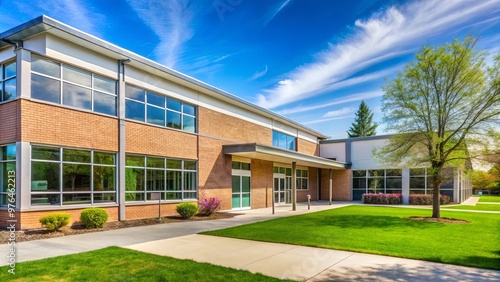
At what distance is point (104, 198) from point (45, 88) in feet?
15.7

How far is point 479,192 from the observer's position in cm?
5791

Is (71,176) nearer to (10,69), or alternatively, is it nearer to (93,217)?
(93,217)

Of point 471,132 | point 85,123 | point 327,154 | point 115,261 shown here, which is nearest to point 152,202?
point 85,123

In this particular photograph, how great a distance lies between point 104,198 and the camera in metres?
13.4

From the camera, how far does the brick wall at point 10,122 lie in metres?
11.0

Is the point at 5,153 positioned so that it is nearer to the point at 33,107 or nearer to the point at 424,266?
the point at 33,107

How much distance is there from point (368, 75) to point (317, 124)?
58.9ft

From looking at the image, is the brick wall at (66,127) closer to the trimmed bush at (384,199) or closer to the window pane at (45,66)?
the window pane at (45,66)

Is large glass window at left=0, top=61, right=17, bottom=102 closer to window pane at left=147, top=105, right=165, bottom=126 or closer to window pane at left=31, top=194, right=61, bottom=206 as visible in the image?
window pane at left=31, top=194, right=61, bottom=206

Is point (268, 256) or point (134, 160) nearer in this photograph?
point (268, 256)

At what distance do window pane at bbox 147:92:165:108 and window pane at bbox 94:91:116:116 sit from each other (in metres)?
2.05

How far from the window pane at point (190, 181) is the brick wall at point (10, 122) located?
8208mm

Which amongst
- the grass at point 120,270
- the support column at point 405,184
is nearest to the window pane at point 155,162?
the grass at point 120,270

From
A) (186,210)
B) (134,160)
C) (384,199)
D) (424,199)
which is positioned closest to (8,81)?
(134,160)
